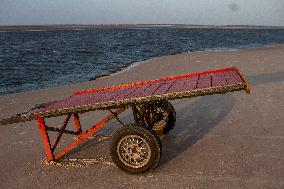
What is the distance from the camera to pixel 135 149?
6211 mm

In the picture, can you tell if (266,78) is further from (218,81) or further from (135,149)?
(135,149)

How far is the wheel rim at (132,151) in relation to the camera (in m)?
6.17

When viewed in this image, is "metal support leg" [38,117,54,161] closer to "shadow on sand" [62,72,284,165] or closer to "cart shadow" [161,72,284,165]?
"shadow on sand" [62,72,284,165]

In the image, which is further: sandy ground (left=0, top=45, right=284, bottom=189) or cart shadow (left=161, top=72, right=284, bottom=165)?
cart shadow (left=161, top=72, right=284, bottom=165)

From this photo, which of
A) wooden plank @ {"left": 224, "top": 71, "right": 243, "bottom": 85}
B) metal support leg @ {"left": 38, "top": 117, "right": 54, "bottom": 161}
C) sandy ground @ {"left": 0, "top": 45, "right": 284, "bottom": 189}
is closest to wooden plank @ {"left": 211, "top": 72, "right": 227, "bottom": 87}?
wooden plank @ {"left": 224, "top": 71, "right": 243, "bottom": 85}

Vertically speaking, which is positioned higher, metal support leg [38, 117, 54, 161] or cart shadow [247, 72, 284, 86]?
cart shadow [247, 72, 284, 86]

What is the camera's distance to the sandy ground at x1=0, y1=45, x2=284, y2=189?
596 centimetres

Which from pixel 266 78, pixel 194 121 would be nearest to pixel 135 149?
pixel 194 121

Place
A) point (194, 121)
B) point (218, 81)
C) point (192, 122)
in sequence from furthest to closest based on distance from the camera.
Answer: point (194, 121), point (192, 122), point (218, 81)

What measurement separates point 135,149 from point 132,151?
8cm

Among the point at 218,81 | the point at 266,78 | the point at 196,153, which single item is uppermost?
the point at 218,81

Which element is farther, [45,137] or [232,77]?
[45,137]

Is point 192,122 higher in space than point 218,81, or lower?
lower

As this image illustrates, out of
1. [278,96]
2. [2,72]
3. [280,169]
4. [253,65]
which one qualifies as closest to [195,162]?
[280,169]
